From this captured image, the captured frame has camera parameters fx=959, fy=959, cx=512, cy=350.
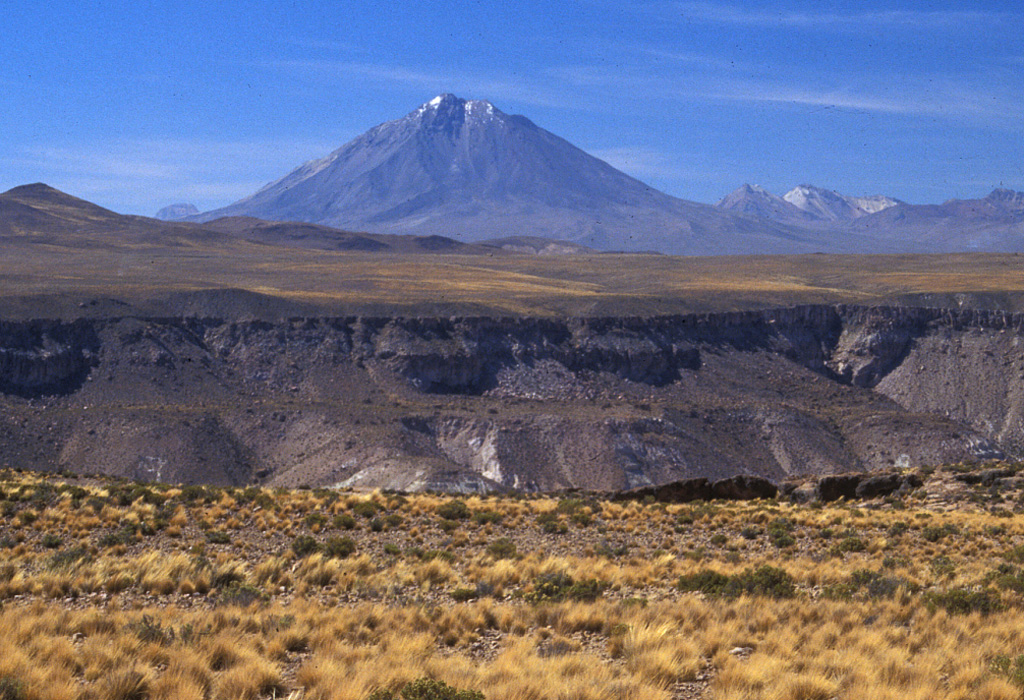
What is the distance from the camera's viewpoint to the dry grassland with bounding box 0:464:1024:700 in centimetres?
1059

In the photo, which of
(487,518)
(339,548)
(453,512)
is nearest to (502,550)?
(339,548)

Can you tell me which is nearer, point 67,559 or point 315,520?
point 67,559

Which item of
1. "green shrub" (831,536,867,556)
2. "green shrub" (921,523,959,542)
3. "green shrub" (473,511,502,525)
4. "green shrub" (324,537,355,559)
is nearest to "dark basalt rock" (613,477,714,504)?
"green shrub" (473,511,502,525)

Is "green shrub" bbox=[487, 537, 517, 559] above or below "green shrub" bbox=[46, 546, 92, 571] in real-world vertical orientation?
below

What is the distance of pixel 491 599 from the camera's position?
51.4 feet

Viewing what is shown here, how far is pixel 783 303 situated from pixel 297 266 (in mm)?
78201

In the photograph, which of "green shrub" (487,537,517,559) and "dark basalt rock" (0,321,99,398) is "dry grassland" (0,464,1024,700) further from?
"dark basalt rock" (0,321,99,398)

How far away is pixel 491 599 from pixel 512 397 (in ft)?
210

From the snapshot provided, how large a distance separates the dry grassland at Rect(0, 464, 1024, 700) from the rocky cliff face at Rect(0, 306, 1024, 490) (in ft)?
104

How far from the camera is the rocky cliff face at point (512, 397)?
62719 millimetres

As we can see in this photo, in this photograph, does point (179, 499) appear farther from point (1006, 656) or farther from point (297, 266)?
point (297, 266)

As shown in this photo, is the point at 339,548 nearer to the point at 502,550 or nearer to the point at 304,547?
the point at 304,547

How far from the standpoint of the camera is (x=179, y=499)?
2423cm

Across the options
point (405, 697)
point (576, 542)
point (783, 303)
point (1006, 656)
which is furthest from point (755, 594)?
point (783, 303)
